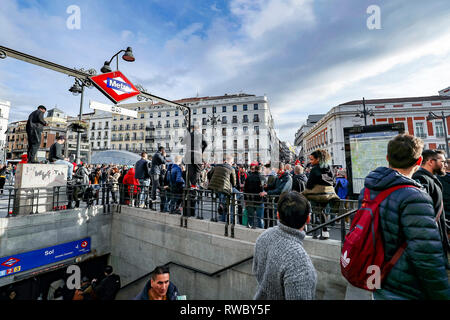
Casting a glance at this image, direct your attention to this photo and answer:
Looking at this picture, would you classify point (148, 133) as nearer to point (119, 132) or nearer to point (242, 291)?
point (119, 132)

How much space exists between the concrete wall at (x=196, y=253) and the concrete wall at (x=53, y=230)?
1.64 ft

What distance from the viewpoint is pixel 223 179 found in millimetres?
5789

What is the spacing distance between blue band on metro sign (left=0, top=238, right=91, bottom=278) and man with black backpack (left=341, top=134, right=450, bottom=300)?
8491 millimetres

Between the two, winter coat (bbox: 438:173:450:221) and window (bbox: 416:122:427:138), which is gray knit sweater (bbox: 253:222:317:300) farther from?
window (bbox: 416:122:427:138)

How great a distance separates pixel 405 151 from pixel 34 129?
9.18 m

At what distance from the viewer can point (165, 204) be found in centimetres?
729

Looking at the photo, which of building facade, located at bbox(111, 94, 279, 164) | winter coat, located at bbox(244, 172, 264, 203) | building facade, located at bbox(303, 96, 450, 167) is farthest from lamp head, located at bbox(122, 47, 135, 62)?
building facade, located at bbox(111, 94, 279, 164)

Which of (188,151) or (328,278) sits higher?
(188,151)

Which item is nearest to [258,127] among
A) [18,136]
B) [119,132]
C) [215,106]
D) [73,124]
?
[215,106]

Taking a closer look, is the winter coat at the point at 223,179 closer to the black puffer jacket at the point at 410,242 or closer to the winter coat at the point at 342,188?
the black puffer jacket at the point at 410,242

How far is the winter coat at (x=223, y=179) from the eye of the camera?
5741mm

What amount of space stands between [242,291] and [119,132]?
230 feet

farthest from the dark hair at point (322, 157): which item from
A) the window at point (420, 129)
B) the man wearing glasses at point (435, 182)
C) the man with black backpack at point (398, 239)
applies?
the window at point (420, 129)
